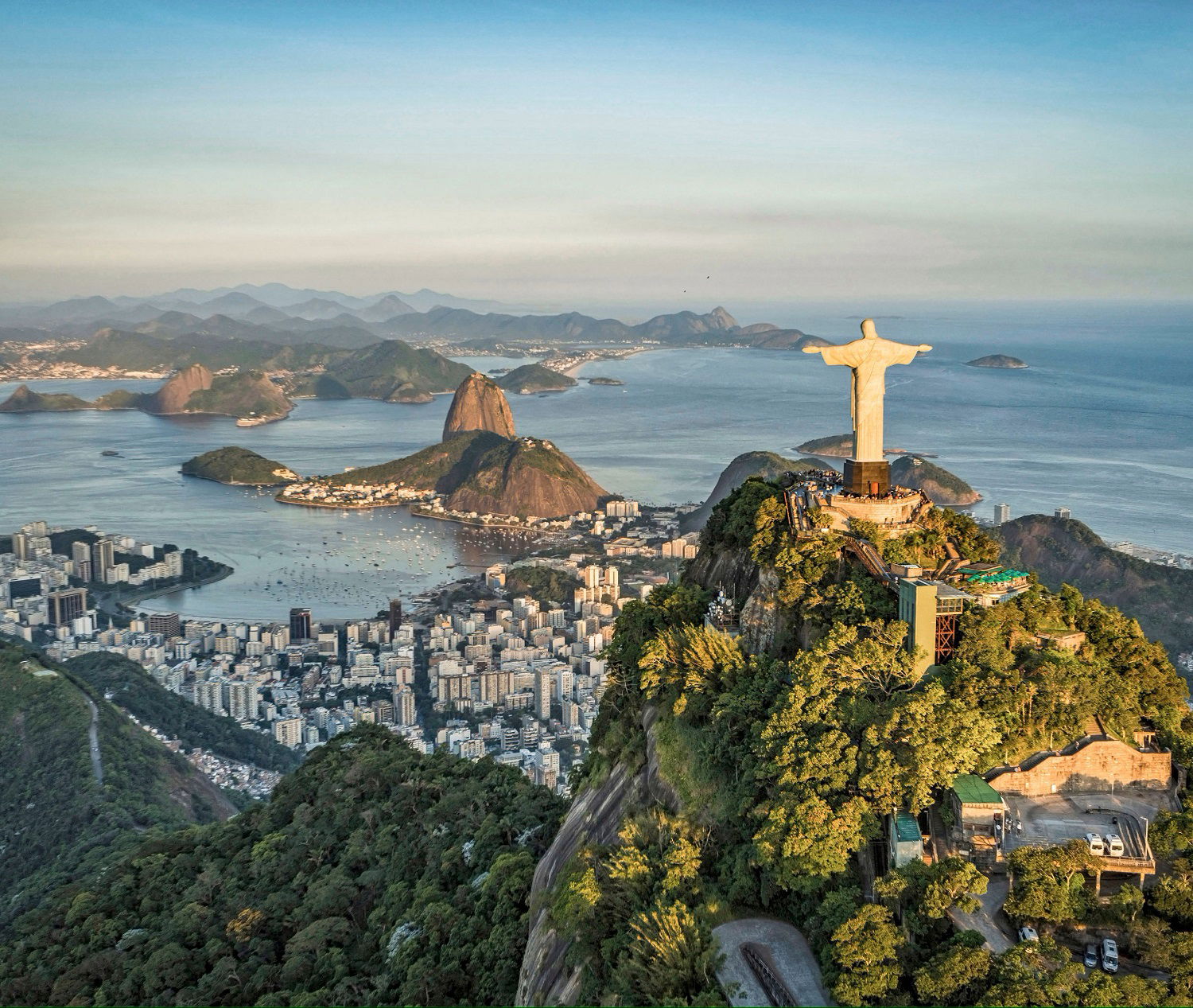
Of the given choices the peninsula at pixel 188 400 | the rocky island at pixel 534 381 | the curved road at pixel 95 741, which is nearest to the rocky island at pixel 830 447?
the curved road at pixel 95 741

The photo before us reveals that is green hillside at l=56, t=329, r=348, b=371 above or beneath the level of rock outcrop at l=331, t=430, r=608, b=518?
above

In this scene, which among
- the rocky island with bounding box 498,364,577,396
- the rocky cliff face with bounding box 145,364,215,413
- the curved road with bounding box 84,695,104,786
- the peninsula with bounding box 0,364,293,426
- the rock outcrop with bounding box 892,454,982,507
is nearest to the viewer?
the curved road with bounding box 84,695,104,786

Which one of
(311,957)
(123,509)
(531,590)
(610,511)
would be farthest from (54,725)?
(123,509)

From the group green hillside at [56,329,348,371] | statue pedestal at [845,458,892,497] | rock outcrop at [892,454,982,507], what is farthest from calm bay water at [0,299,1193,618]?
statue pedestal at [845,458,892,497]

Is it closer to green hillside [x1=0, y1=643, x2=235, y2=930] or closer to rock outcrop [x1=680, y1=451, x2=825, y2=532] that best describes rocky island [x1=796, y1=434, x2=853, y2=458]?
rock outcrop [x1=680, y1=451, x2=825, y2=532]

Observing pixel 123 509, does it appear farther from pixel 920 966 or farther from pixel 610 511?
pixel 920 966

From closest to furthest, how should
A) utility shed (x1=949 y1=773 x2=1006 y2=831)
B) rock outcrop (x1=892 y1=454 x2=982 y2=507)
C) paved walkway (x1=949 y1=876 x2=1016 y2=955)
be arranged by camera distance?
paved walkway (x1=949 y1=876 x2=1016 y2=955) < utility shed (x1=949 y1=773 x2=1006 y2=831) < rock outcrop (x1=892 y1=454 x2=982 y2=507)
